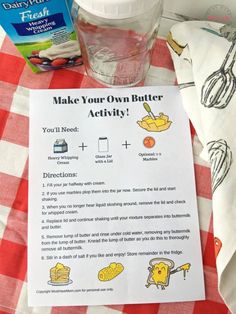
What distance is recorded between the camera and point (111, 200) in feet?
1.88

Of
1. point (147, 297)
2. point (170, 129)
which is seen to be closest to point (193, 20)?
point (170, 129)

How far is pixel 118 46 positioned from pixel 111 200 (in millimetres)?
217

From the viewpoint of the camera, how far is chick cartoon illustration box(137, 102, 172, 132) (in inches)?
23.4

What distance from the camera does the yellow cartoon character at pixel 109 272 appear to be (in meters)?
0.55

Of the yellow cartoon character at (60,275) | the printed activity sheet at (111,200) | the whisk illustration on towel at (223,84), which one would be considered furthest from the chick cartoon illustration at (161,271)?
the whisk illustration on towel at (223,84)

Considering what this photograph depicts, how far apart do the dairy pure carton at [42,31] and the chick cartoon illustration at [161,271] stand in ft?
0.98

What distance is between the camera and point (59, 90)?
607 millimetres

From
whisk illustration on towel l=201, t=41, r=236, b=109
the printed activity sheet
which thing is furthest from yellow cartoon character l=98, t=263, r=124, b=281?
whisk illustration on towel l=201, t=41, r=236, b=109

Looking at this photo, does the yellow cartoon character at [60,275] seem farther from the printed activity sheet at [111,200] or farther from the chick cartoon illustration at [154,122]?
the chick cartoon illustration at [154,122]

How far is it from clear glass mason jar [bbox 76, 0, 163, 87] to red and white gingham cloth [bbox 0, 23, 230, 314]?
2 centimetres

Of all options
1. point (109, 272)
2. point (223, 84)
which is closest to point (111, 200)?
Result: point (109, 272)

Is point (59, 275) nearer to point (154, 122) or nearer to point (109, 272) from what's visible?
point (109, 272)

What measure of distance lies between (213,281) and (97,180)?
0.20 m

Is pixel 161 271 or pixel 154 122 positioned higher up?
pixel 154 122
